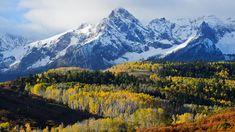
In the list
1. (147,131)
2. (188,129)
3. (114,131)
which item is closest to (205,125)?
(188,129)

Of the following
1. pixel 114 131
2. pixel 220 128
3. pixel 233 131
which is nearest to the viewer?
pixel 233 131

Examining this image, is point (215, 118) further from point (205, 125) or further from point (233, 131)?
point (233, 131)

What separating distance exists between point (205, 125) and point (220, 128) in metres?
6.64

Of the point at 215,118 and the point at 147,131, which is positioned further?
the point at 215,118

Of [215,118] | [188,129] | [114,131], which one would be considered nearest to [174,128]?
[188,129]

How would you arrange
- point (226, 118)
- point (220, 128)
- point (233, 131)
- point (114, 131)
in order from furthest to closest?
point (114, 131) → point (226, 118) → point (220, 128) → point (233, 131)

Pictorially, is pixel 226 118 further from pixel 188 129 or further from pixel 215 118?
pixel 188 129

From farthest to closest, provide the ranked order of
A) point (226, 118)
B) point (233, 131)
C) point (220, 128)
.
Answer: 1. point (226, 118)
2. point (220, 128)
3. point (233, 131)

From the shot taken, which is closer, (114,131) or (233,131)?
(233,131)

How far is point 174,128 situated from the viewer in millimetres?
110312

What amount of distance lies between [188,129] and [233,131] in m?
12.0

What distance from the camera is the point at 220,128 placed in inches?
4171

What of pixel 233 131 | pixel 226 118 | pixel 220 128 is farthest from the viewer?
pixel 226 118

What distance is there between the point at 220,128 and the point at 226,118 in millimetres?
11716
